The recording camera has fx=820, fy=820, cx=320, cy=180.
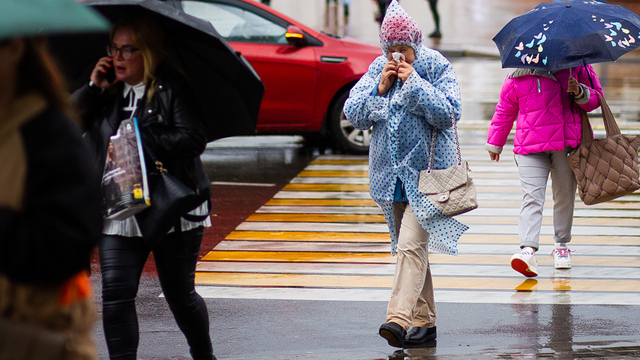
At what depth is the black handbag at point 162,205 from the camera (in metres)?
3.33

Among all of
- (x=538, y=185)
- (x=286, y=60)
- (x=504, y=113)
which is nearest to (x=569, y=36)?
(x=504, y=113)

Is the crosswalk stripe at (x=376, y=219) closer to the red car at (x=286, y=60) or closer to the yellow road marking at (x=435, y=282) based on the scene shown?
the yellow road marking at (x=435, y=282)

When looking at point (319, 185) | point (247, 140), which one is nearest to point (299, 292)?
point (319, 185)

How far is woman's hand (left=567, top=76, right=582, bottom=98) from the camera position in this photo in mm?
5340

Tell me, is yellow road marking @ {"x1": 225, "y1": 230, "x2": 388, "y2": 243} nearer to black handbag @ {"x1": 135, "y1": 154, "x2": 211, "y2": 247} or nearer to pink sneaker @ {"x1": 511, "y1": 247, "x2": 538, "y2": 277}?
pink sneaker @ {"x1": 511, "y1": 247, "x2": 538, "y2": 277}

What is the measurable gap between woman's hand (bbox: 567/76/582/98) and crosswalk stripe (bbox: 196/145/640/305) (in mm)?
1269

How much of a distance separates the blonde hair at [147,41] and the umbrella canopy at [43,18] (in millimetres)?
1461

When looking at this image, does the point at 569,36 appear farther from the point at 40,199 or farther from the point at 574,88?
the point at 40,199

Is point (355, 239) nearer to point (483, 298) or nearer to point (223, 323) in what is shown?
point (483, 298)

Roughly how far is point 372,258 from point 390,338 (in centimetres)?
187

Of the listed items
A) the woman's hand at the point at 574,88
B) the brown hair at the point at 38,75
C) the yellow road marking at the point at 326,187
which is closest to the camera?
the brown hair at the point at 38,75

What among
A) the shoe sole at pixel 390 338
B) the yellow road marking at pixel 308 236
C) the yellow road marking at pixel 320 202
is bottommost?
the yellow road marking at pixel 320 202

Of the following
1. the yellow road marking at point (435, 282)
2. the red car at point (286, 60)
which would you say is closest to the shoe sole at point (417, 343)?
the yellow road marking at point (435, 282)

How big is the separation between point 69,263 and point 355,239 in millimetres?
4708
